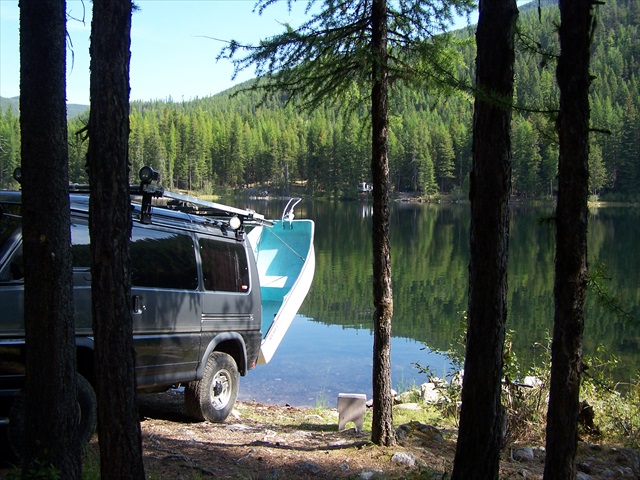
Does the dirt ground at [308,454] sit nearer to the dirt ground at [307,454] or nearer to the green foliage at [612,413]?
the dirt ground at [307,454]

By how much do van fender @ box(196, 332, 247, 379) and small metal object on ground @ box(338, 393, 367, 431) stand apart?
4.11 feet

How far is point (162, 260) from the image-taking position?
6.36m

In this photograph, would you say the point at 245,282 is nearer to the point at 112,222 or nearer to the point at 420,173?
the point at 112,222

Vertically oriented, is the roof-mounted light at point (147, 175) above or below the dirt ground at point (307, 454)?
above

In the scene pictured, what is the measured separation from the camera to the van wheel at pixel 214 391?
6996 mm

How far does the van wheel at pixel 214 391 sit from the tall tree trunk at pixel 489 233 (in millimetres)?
3643

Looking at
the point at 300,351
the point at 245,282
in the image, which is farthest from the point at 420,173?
the point at 245,282

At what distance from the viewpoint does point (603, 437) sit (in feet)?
22.6

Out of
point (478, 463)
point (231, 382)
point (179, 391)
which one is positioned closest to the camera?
point (478, 463)

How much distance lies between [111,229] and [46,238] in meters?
0.47

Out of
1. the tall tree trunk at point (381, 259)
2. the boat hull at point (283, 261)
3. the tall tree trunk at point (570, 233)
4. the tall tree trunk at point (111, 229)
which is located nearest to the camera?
the tall tree trunk at point (111, 229)

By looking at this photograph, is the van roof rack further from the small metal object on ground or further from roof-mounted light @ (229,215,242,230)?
the small metal object on ground

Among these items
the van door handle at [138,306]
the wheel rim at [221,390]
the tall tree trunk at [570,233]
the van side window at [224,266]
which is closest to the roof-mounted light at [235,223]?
the van side window at [224,266]

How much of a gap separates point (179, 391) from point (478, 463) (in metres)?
5.79
